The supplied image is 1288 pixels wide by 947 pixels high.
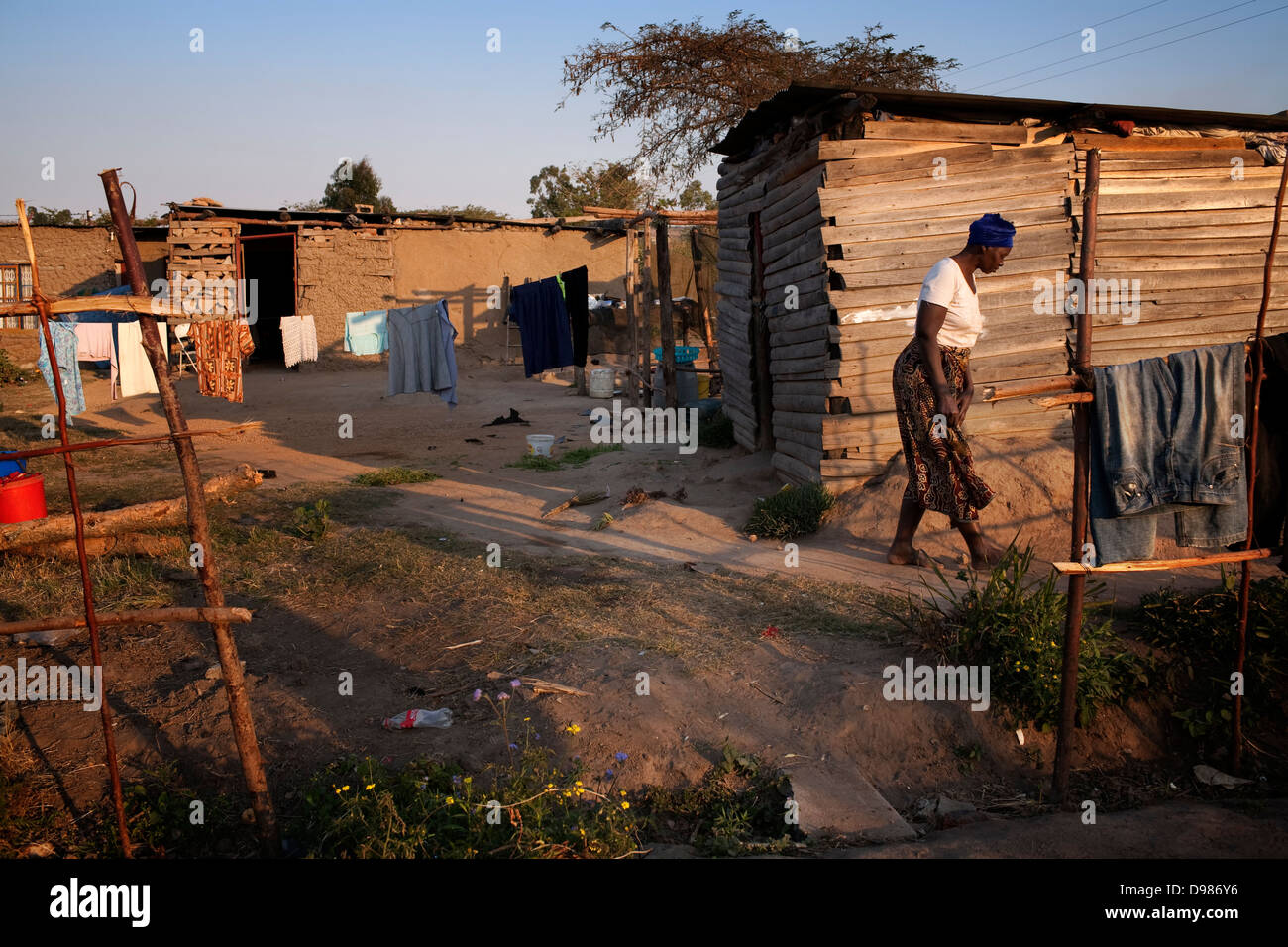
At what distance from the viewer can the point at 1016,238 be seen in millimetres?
6703

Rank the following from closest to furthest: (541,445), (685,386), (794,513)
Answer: (794,513) → (541,445) → (685,386)

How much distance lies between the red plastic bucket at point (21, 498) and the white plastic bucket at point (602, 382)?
380 inches

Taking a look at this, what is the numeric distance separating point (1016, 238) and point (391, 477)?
20.8 ft

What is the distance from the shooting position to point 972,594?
12.5ft

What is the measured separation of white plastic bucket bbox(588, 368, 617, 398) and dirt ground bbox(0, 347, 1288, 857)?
8.06 m

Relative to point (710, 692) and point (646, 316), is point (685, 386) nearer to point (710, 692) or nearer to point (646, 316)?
point (646, 316)

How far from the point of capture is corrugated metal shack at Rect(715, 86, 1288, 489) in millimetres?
6449

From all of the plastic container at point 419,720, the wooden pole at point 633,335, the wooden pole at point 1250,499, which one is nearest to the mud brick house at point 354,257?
the wooden pole at point 633,335

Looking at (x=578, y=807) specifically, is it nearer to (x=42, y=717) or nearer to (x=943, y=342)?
(x=42, y=717)

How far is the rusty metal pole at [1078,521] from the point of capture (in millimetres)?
3025

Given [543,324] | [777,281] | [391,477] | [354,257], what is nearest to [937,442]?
[777,281]

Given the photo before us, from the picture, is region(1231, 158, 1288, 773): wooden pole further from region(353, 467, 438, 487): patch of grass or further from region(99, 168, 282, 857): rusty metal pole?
region(353, 467, 438, 487): patch of grass

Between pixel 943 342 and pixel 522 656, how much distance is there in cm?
291
